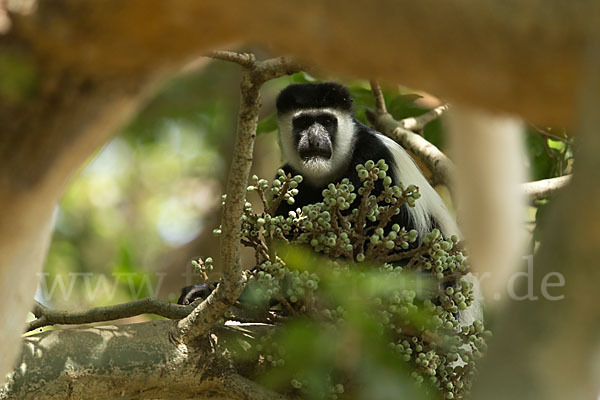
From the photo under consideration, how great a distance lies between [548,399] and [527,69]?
0.32 metres

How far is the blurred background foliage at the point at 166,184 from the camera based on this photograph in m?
2.62

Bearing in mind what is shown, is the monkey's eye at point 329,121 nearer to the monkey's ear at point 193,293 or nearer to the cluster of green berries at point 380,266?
the monkey's ear at point 193,293

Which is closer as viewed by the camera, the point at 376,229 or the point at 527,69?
the point at 527,69

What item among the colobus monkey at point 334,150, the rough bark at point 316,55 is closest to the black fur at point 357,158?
the colobus monkey at point 334,150

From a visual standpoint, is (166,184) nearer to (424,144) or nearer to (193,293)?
(424,144)

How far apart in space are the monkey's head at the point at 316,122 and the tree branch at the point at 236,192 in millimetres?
1299

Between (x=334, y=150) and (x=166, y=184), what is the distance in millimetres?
3913

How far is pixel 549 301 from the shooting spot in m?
0.72

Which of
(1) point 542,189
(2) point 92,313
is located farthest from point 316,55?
(1) point 542,189

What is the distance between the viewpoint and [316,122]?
127 inches

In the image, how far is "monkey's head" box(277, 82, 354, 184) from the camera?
10.2 ft

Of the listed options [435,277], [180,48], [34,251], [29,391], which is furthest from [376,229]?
[180,48]

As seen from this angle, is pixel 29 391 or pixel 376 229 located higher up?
pixel 376 229

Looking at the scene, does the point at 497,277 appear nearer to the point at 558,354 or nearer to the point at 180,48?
the point at 558,354
